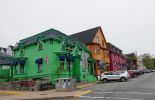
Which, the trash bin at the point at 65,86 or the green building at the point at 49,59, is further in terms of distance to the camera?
the green building at the point at 49,59

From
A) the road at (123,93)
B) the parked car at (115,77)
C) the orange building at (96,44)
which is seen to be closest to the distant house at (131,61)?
the orange building at (96,44)

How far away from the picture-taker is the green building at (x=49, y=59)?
3681cm

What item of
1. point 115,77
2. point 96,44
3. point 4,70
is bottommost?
point 115,77

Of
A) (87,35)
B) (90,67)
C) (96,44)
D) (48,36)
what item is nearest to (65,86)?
(48,36)

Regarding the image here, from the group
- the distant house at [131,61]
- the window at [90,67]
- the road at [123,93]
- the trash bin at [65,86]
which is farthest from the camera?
the distant house at [131,61]

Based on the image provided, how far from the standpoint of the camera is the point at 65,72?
37.4 meters

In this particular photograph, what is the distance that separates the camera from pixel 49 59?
36844 mm

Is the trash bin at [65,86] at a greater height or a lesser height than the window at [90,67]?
lesser

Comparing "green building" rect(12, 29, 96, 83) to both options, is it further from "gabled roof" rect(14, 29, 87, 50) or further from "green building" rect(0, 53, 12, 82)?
"green building" rect(0, 53, 12, 82)

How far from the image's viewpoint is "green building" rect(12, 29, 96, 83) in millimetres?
36812

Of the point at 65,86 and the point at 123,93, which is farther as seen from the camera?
the point at 65,86

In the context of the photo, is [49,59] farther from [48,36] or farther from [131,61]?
[131,61]

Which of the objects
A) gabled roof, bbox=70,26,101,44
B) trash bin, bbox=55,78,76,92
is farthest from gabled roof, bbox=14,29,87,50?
trash bin, bbox=55,78,76,92

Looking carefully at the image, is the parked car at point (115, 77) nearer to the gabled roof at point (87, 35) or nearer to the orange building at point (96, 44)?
the orange building at point (96, 44)
